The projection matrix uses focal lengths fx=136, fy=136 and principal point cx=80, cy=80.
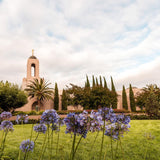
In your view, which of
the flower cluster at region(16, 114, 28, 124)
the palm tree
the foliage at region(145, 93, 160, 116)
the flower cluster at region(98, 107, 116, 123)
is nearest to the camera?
the flower cluster at region(98, 107, 116, 123)

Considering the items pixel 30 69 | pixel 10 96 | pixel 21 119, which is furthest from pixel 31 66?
pixel 21 119

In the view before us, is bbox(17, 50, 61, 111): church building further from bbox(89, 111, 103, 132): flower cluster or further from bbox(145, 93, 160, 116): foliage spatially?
bbox(89, 111, 103, 132): flower cluster

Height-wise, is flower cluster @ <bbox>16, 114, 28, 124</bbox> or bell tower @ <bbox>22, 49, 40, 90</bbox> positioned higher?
bell tower @ <bbox>22, 49, 40, 90</bbox>

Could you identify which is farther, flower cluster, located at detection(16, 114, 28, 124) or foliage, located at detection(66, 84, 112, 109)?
foliage, located at detection(66, 84, 112, 109)

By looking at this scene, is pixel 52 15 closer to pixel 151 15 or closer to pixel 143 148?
pixel 151 15

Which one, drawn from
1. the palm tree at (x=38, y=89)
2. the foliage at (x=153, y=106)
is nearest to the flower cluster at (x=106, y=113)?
the foliage at (x=153, y=106)

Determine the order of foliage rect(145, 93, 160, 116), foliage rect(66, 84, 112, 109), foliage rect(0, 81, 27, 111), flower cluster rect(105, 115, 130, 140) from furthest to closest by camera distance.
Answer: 1. foliage rect(66, 84, 112, 109)
2. foliage rect(145, 93, 160, 116)
3. foliage rect(0, 81, 27, 111)
4. flower cluster rect(105, 115, 130, 140)

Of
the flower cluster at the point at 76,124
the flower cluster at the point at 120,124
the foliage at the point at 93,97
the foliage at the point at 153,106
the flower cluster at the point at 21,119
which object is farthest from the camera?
the foliage at the point at 93,97

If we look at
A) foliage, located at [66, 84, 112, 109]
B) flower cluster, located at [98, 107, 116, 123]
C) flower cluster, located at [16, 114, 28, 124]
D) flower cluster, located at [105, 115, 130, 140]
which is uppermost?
foliage, located at [66, 84, 112, 109]

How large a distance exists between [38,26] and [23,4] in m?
1.75

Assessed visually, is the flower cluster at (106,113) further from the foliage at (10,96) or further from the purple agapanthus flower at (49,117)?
the foliage at (10,96)

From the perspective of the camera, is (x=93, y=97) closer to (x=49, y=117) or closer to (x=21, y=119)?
(x=21, y=119)

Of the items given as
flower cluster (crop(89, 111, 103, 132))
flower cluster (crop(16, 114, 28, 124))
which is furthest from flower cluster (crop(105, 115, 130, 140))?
flower cluster (crop(16, 114, 28, 124))

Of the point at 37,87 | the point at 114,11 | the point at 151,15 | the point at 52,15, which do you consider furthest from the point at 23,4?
the point at 37,87
